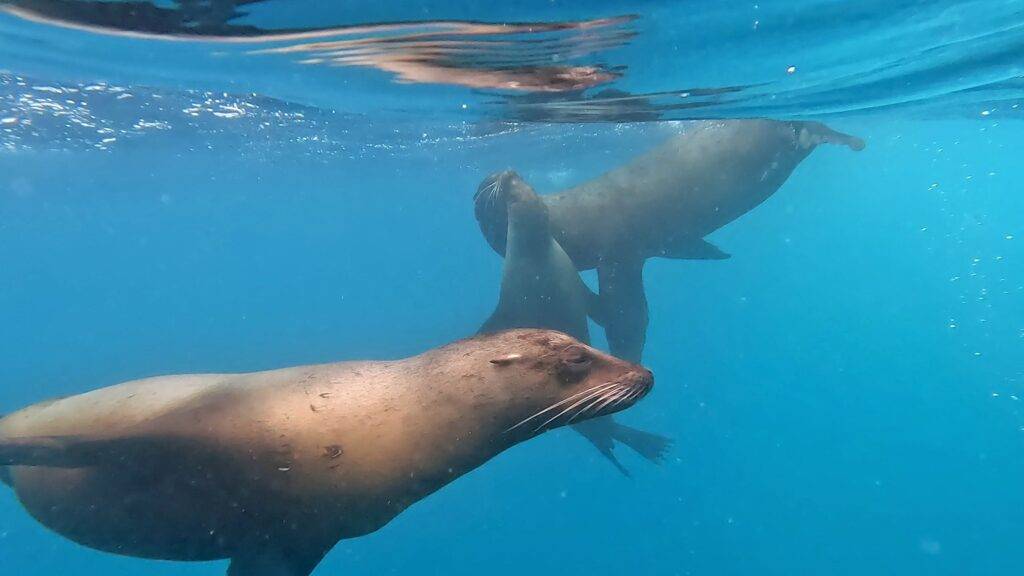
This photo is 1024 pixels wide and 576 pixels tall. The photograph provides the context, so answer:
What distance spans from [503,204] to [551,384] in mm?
5003

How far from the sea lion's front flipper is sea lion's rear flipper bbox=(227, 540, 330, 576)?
577 centimetres

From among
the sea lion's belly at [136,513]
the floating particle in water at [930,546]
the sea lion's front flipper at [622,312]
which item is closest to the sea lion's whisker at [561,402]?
the sea lion's belly at [136,513]

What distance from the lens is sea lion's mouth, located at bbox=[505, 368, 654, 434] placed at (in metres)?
3.54

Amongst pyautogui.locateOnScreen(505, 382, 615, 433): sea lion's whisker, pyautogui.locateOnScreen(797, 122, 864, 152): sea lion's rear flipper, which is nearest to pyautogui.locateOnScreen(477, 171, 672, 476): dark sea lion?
pyautogui.locateOnScreen(505, 382, 615, 433): sea lion's whisker

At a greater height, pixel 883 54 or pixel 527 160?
pixel 883 54

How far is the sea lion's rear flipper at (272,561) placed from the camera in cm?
389

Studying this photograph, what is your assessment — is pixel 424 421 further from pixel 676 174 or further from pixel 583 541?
pixel 583 541

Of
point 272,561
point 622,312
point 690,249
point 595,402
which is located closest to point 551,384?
point 595,402

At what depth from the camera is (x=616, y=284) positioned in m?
9.38

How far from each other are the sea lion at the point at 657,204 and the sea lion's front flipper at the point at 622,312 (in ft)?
0.05

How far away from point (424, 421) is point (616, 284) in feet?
20.0

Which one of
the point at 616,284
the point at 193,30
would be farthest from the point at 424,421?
the point at 616,284

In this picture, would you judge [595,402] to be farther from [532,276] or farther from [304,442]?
[532,276]

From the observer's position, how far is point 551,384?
3609mm
